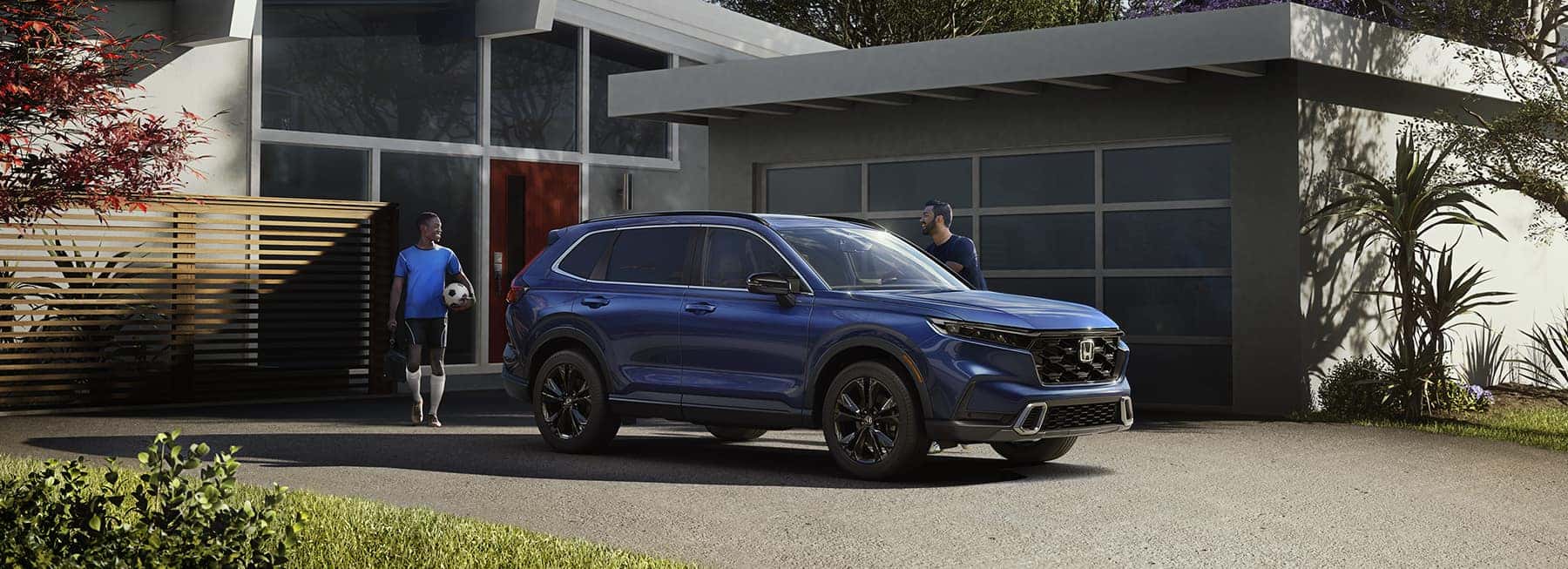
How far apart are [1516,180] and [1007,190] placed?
4706mm

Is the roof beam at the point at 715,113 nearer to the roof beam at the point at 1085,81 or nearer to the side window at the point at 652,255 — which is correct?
the roof beam at the point at 1085,81

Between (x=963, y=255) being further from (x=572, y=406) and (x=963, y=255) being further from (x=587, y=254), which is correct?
(x=572, y=406)

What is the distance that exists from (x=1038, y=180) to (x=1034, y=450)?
5.96 m

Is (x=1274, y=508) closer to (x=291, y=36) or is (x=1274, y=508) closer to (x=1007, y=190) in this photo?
(x=1007, y=190)

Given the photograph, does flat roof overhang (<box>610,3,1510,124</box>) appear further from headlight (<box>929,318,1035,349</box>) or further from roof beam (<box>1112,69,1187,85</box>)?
headlight (<box>929,318,1035,349</box>)

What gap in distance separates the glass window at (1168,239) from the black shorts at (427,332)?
6456mm

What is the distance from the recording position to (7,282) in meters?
15.3

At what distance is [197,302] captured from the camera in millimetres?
16609

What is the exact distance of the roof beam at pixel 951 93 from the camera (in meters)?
16.7

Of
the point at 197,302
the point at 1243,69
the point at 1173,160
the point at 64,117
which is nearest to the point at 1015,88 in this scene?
the point at 1173,160

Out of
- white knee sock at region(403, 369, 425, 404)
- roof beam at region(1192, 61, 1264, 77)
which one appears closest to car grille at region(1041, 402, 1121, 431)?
roof beam at region(1192, 61, 1264, 77)

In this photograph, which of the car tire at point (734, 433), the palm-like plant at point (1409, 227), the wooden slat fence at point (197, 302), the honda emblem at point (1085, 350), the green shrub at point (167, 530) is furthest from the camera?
the wooden slat fence at point (197, 302)

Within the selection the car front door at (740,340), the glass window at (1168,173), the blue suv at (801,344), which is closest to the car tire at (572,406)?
the blue suv at (801,344)

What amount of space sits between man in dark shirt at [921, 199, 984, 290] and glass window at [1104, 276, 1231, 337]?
3.41m
